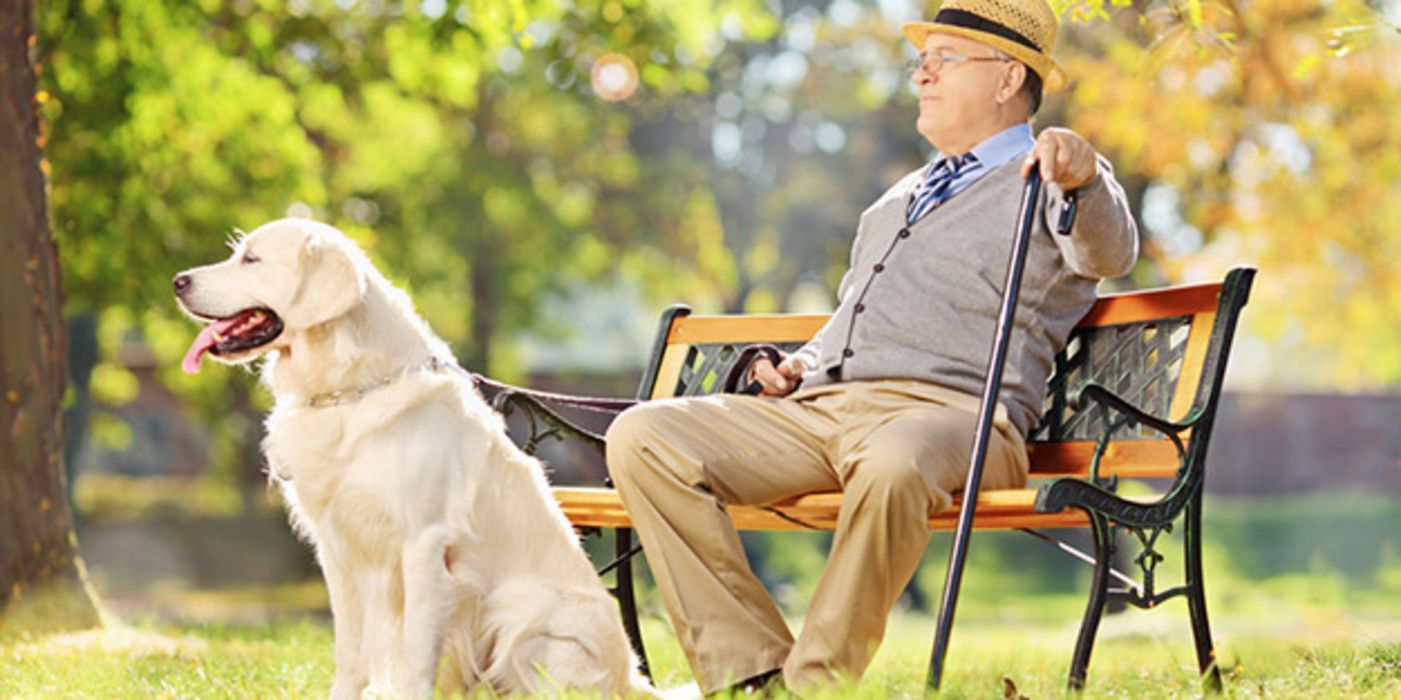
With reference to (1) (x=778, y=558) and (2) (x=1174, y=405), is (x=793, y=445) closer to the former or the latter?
(2) (x=1174, y=405)

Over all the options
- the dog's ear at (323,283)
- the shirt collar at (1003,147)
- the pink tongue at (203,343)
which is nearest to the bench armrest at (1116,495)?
the shirt collar at (1003,147)

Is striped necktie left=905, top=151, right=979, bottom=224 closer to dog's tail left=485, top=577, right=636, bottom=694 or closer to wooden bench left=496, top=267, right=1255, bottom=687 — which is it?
wooden bench left=496, top=267, right=1255, bottom=687

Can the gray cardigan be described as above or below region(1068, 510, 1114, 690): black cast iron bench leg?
above

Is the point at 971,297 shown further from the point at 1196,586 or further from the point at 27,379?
the point at 27,379

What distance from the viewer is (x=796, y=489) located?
167 inches

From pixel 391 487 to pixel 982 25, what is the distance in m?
1.93

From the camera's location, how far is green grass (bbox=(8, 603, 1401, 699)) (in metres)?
4.48

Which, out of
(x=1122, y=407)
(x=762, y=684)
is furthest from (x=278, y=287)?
(x=1122, y=407)

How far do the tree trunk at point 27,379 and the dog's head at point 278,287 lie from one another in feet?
10.5

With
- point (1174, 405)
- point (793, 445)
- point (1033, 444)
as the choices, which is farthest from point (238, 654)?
point (1174, 405)

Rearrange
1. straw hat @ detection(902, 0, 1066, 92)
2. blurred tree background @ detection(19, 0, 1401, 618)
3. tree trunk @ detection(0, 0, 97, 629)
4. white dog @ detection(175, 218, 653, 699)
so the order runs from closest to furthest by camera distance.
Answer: white dog @ detection(175, 218, 653, 699) → straw hat @ detection(902, 0, 1066, 92) → tree trunk @ detection(0, 0, 97, 629) → blurred tree background @ detection(19, 0, 1401, 618)


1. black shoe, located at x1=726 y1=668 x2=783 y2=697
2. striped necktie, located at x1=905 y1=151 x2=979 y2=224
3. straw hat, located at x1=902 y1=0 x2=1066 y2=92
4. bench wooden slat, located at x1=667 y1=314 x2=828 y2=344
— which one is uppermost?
Answer: straw hat, located at x1=902 y1=0 x2=1066 y2=92

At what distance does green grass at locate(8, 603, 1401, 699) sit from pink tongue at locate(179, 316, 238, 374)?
1.08m

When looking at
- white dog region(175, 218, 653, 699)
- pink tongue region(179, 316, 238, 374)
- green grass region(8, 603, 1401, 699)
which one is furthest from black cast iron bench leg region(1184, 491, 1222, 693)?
pink tongue region(179, 316, 238, 374)
